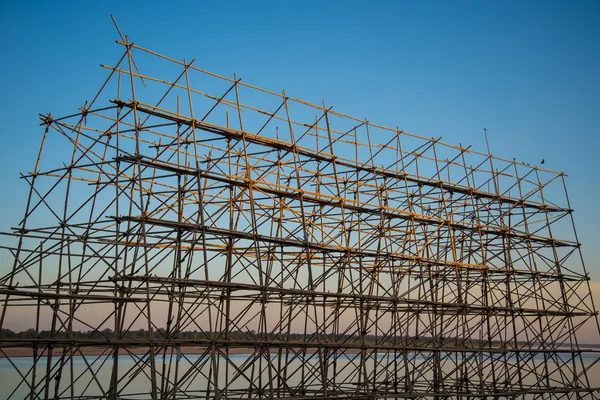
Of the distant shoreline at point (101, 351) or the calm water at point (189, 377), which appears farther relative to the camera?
the distant shoreline at point (101, 351)

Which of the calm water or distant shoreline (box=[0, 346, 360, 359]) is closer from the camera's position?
Result: the calm water

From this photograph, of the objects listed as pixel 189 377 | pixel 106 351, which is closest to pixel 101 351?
pixel 106 351

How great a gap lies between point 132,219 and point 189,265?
470cm

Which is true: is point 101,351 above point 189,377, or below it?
above

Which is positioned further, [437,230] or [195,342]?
[437,230]

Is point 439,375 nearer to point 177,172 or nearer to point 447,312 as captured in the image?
point 447,312

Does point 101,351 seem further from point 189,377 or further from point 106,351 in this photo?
point 189,377

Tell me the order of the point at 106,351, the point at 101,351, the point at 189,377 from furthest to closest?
the point at 101,351, the point at 106,351, the point at 189,377

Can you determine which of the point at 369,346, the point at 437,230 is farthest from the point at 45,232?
the point at 437,230

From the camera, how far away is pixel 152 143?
1164 inches

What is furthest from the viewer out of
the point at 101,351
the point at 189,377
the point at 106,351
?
the point at 101,351

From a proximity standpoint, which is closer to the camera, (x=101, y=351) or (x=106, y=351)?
(x=106, y=351)

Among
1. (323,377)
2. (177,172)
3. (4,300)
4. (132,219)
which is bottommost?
(323,377)

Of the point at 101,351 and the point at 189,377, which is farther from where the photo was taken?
the point at 101,351
